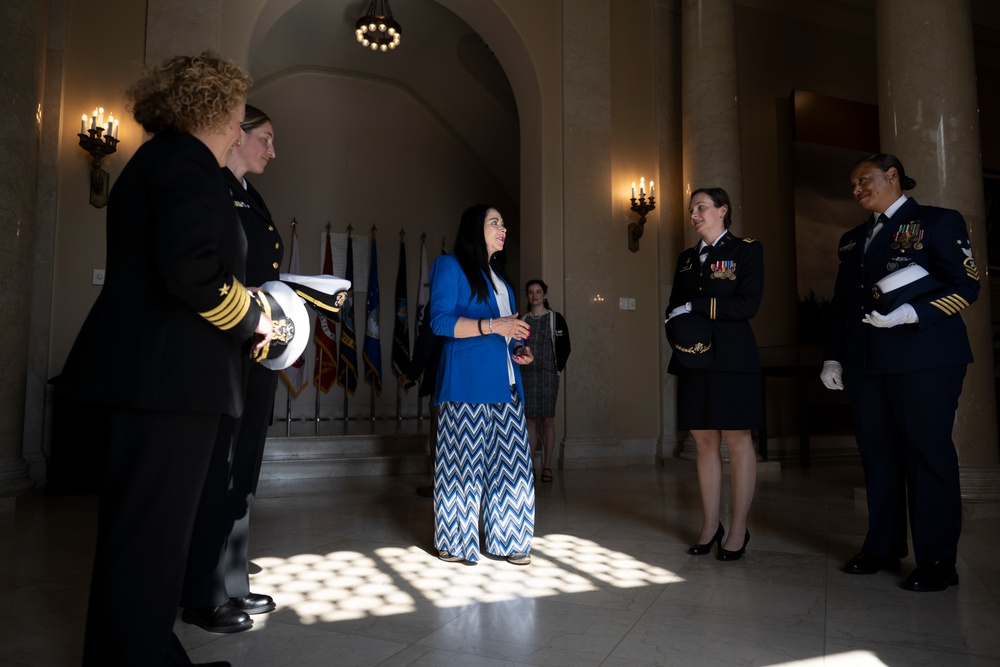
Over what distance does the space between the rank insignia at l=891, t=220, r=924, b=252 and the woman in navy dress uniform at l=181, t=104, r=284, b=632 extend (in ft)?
7.66

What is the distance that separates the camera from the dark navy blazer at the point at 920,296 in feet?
8.31

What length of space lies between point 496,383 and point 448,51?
7055 mm

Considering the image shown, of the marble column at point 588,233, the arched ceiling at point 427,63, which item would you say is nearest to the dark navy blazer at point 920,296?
the marble column at point 588,233

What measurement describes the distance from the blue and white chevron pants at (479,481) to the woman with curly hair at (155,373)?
146 centimetres

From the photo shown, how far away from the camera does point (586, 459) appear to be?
6230 mm

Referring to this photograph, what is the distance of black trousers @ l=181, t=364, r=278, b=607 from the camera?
200cm

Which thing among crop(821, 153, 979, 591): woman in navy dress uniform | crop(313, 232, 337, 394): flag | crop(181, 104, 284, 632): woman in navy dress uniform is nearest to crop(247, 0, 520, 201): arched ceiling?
crop(313, 232, 337, 394): flag

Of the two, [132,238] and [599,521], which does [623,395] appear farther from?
[132,238]

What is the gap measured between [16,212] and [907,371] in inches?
185

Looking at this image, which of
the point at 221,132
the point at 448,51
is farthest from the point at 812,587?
the point at 448,51

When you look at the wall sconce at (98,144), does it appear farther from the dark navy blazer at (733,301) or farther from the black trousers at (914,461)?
the black trousers at (914,461)

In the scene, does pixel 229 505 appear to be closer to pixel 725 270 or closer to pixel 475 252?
pixel 475 252

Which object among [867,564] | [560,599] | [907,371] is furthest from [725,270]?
[560,599]

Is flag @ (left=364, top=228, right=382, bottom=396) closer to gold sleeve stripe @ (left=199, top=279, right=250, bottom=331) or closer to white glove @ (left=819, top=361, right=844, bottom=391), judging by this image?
white glove @ (left=819, top=361, right=844, bottom=391)
